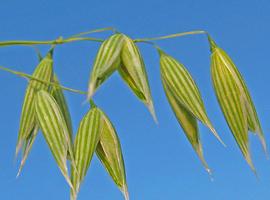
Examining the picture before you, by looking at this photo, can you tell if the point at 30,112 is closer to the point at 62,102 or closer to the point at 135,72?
the point at 62,102

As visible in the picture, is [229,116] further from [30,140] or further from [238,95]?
[30,140]

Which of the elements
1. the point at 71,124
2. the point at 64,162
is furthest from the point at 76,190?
the point at 71,124

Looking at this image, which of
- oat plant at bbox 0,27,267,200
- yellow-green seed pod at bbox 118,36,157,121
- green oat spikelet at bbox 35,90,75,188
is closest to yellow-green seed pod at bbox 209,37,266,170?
oat plant at bbox 0,27,267,200

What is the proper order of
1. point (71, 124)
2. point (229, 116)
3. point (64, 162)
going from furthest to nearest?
point (71, 124), point (229, 116), point (64, 162)

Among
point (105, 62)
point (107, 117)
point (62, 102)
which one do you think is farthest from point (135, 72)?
point (62, 102)

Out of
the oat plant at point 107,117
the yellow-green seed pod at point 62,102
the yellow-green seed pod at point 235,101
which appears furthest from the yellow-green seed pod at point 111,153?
the yellow-green seed pod at point 235,101

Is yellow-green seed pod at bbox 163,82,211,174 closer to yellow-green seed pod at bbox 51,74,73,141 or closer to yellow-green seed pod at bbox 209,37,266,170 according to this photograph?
yellow-green seed pod at bbox 209,37,266,170
